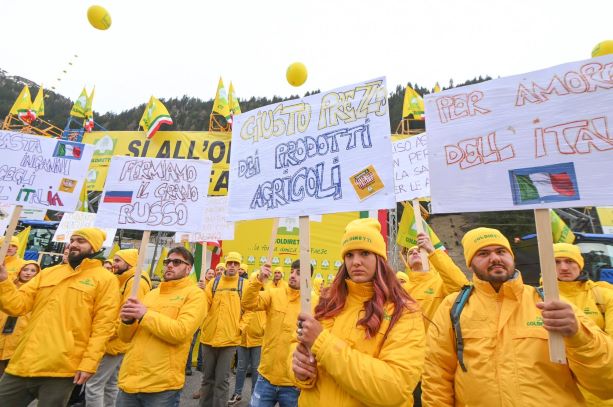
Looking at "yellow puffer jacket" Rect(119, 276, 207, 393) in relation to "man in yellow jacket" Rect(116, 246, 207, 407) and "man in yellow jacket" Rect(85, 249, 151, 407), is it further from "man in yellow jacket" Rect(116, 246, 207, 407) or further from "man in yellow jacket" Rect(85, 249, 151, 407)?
"man in yellow jacket" Rect(85, 249, 151, 407)

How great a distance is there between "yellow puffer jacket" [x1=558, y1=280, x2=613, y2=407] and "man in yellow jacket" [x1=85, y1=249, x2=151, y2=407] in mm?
4306

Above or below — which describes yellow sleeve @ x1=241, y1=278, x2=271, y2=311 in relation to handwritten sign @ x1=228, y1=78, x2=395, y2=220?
below

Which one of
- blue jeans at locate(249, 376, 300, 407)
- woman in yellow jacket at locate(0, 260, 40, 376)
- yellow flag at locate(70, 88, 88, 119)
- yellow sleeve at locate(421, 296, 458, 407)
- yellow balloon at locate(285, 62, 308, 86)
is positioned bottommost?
blue jeans at locate(249, 376, 300, 407)

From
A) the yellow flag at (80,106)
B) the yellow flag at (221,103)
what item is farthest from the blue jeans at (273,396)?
the yellow flag at (80,106)

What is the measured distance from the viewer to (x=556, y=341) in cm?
167

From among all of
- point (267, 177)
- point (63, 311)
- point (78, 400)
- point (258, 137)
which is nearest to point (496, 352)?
point (267, 177)

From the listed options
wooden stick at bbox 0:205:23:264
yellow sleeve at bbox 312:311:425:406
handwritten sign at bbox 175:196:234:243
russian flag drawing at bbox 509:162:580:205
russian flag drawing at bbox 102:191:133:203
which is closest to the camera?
yellow sleeve at bbox 312:311:425:406

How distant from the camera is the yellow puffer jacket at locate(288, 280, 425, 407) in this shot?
1619mm

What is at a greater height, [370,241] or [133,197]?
[133,197]

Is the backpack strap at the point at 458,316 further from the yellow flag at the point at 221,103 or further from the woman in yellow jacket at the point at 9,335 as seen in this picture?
the yellow flag at the point at 221,103

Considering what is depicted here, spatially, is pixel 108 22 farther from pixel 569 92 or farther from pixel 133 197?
pixel 569 92

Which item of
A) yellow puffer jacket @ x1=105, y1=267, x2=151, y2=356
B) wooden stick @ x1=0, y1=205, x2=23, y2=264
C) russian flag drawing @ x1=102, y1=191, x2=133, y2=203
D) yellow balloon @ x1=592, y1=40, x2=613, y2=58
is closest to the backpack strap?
yellow balloon @ x1=592, y1=40, x2=613, y2=58

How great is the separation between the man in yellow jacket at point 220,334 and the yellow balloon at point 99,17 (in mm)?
5346

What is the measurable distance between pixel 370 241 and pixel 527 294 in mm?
966
